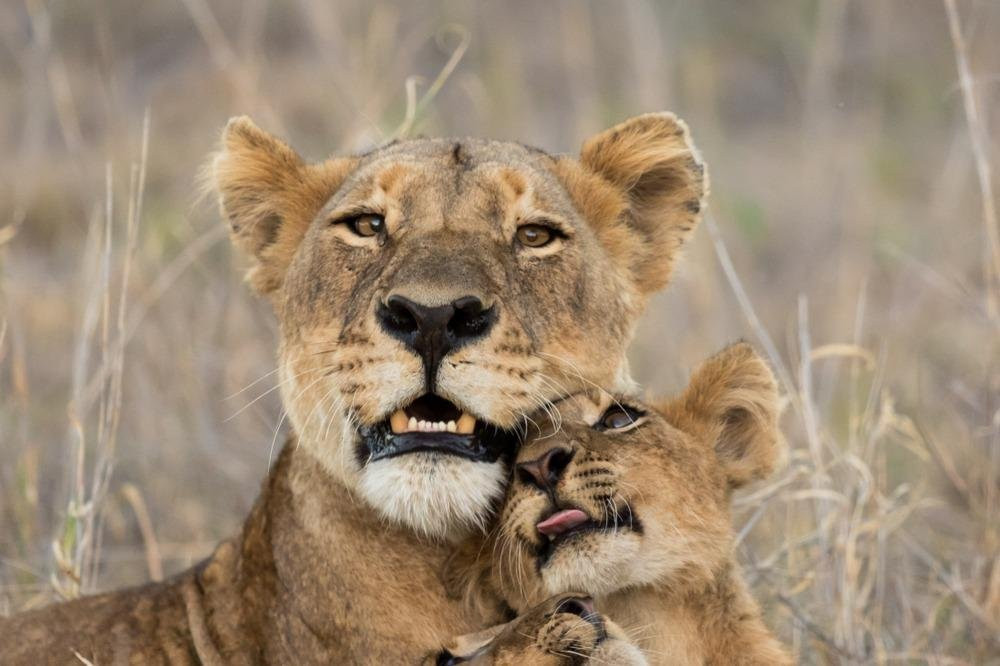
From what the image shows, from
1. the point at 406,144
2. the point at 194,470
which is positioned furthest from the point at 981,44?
the point at 406,144

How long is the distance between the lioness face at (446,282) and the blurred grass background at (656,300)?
422 mm

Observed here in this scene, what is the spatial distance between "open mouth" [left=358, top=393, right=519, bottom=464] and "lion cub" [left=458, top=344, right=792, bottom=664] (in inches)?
6.5

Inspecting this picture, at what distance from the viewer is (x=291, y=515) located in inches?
163

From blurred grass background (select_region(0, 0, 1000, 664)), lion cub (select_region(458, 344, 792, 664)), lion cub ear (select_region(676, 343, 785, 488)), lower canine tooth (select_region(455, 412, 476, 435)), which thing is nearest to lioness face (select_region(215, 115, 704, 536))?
lower canine tooth (select_region(455, 412, 476, 435))

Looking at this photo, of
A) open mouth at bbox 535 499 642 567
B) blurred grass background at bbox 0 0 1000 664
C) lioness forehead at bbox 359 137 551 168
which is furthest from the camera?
blurred grass background at bbox 0 0 1000 664

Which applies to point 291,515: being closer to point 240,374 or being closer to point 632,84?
point 240,374

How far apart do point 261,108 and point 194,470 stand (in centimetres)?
162

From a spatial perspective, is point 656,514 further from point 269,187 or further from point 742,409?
point 269,187

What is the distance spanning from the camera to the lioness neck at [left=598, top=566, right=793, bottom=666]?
4.04 metres

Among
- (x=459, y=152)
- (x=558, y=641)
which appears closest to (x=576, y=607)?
(x=558, y=641)

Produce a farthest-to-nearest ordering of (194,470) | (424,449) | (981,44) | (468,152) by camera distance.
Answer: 1. (981,44)
2. (194,470)
3. (468,152)
4. (424,449)

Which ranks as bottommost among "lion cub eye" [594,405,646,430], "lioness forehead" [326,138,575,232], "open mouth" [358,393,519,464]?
"lion cub eye" [594,405,646,430]

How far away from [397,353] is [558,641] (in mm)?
702

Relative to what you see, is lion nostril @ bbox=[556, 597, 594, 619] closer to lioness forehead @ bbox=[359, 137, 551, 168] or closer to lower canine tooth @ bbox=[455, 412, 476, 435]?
lower canine tooth @ bbox=[455, 412, 476, 435]
